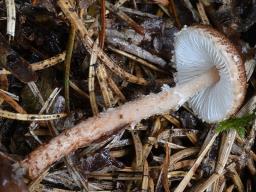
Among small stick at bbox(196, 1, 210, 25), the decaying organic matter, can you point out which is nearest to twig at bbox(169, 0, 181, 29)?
the decaying organic matter

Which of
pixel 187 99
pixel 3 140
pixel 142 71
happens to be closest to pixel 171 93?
pixel 187 99

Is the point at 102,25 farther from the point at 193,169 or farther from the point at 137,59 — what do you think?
the point at 193,169

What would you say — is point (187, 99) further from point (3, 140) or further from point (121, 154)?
point (3, 140)

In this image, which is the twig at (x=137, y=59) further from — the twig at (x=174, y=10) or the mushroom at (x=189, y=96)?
the twig at (x=174, y=10)

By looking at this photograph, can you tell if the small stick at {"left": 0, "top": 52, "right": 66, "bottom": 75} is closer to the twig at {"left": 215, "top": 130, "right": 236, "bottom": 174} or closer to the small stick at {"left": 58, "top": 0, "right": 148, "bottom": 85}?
the small stick at {"left": 58, "top": 0, "right": 148, "bottom": 85}

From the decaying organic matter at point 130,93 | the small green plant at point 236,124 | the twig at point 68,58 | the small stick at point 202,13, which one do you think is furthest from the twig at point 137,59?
the small green plant at point 236,124

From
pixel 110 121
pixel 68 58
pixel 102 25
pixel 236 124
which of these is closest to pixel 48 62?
pixel 68 58

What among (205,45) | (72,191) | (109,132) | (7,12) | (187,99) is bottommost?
(72,191)
